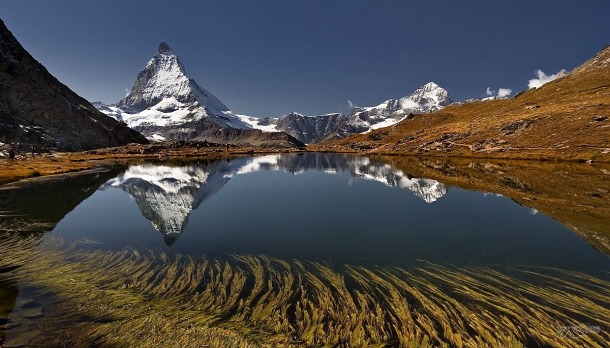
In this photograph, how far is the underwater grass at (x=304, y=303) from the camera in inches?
563

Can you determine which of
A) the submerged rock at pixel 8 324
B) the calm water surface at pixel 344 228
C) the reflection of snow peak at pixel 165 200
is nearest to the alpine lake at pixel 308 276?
the submerged rock at pixel 8 324

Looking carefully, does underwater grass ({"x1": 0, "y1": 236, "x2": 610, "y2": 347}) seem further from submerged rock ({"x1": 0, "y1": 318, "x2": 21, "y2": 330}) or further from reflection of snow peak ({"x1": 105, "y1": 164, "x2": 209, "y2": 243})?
reflection of snow peak ({"x1": 105, "y1": 164, "x2": 209, "y2": 243})

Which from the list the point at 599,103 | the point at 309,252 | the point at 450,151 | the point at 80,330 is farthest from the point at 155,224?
the point at 599,103

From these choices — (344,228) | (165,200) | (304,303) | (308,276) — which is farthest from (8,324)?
(165,200)

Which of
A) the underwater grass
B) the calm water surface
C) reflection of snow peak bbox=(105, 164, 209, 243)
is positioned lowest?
reflection of snow peak bbox=(105, 164, 209, 243)

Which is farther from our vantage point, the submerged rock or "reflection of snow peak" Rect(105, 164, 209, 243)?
"reflection of snow peak" Rect(105, 164, 209, 243)

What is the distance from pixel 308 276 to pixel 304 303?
4015 millimetres

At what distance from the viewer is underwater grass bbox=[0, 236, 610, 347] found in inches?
563

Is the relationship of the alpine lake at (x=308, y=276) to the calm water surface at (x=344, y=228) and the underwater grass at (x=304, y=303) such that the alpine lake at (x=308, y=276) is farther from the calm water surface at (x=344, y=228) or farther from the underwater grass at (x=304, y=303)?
the calm water surface at (x=344, y=228)

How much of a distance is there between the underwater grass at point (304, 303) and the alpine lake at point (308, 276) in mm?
89

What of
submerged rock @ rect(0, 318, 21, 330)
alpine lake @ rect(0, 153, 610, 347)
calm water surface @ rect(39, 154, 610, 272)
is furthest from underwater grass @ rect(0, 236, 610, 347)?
calm water surface @ rect(39, 154, 610, 272)

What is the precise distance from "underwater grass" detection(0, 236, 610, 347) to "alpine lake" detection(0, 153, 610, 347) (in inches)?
3.5

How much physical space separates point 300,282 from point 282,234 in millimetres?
12676

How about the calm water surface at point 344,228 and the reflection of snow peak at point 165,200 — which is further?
the reflection of snow peak at point 165,200
